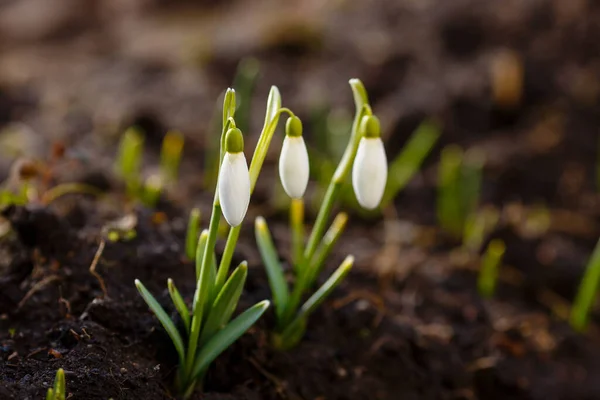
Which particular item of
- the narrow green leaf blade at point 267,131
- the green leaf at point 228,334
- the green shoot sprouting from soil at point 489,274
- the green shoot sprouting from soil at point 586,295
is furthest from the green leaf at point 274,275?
the green shoot sprouting from soil at point 586,295

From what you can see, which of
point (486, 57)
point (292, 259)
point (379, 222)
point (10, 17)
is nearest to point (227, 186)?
point (292, 259)

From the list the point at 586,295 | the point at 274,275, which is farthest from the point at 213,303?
the point at 586,295

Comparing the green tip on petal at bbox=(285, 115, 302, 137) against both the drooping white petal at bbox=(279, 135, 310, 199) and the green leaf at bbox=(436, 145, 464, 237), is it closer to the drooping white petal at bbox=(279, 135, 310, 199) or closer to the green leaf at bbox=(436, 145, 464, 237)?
the drooping white petal at bbox=(279, 135, 310, 199)

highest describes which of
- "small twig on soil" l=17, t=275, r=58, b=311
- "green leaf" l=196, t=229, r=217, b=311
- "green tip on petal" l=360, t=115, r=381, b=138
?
"green tip on petal" l=360, t=115, r=381, b=138

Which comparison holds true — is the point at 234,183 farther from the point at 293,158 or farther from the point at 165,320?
the point at 165,320

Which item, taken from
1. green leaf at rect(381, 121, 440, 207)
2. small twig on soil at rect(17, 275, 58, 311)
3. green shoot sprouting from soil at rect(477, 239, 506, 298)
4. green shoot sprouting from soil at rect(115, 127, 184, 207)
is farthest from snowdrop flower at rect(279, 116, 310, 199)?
green leaf at rect(381, 121, 440, 207)
